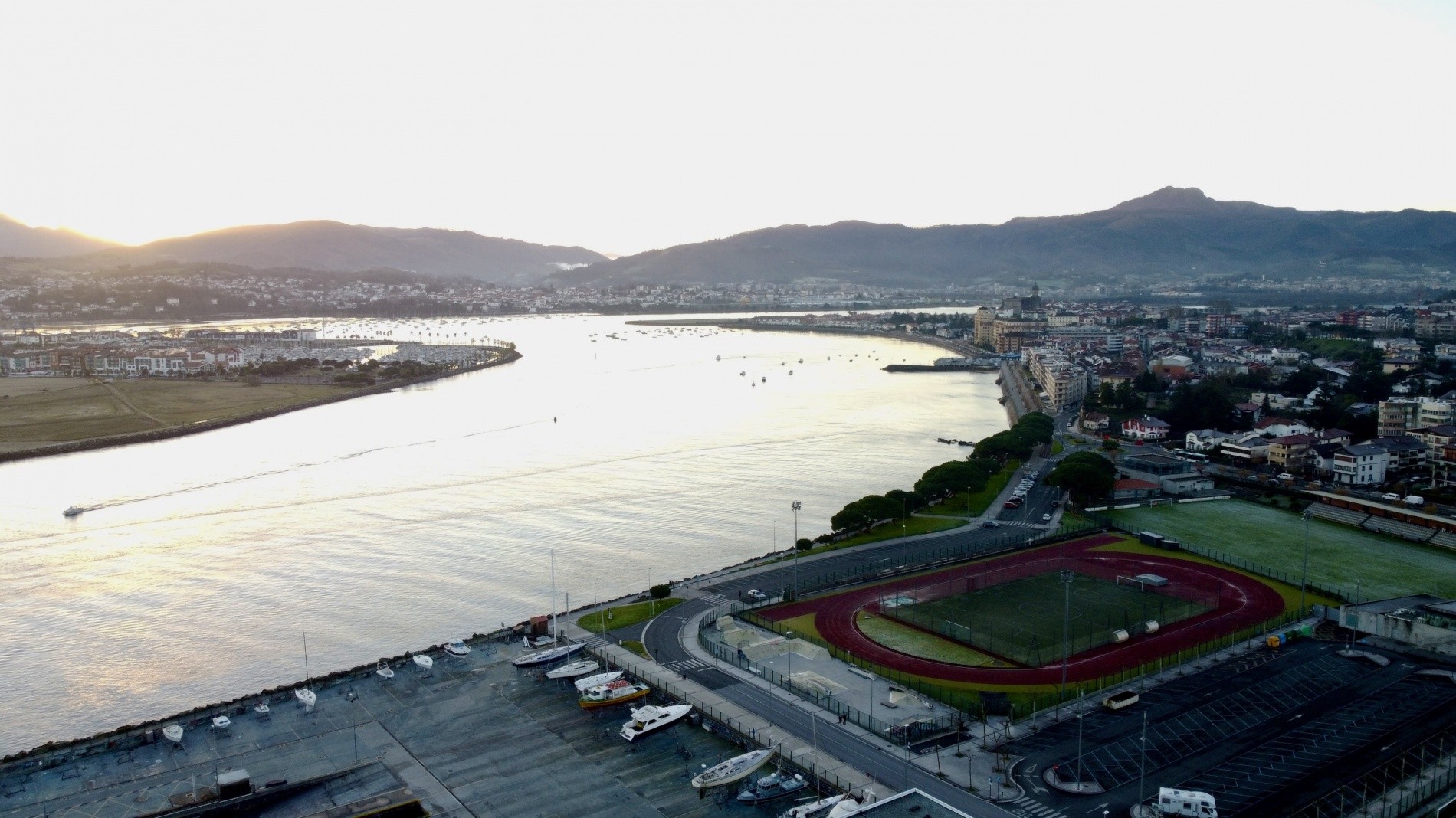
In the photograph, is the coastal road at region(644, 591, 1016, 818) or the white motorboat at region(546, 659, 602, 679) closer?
the coastal road at region(644, 591, 1016, 818)

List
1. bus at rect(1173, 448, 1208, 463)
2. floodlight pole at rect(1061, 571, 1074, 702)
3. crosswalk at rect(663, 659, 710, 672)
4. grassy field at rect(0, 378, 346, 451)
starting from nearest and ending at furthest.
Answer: floodlight pole at rect(1061, 571, 1074, 702) → crosswalk at rect(663, 659, 710, 672) → bus at rect(1173, 448, 1208, 463) → grassy field at rect(0, 378, 346, 451)

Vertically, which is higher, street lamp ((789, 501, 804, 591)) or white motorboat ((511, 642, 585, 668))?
white motorboat ((511, 642, 585, 668))

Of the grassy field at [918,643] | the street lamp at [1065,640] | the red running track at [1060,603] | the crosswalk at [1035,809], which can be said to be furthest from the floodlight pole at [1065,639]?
the crosswalk at [1035,809]

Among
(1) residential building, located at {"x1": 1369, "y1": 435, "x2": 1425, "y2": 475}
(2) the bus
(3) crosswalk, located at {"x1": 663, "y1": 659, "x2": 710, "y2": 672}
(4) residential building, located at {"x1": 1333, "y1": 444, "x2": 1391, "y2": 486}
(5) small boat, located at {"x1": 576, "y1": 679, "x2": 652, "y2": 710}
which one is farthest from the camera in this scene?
(2) the bus

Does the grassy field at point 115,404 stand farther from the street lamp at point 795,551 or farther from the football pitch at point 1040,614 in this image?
the football pitch at point 1040,614

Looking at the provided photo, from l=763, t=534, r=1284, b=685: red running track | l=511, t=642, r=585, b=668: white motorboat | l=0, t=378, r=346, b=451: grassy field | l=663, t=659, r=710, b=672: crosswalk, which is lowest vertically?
l=763, t=534, r=1284, b=685: red running track

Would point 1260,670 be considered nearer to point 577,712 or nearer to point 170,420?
point 577,712

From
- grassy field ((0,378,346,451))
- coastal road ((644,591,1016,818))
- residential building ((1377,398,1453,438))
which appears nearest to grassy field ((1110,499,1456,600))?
residential building ((1377,398,1453,438))

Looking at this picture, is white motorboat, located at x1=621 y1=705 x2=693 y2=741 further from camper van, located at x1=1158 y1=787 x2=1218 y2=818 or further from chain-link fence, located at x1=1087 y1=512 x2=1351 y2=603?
chain-link fence, located at x1=1087 y1=512 x2=1351 y2=603
